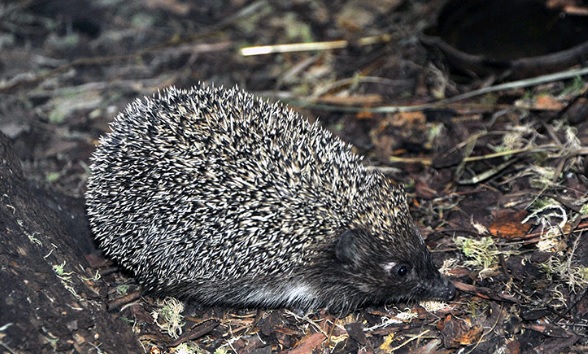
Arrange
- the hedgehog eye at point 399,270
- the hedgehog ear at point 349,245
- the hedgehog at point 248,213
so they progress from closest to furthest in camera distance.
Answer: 1. the hedgehog at point 248,213
2. the hedgehog ear at point 349,245
3. the hedgehog eye at point 399,270

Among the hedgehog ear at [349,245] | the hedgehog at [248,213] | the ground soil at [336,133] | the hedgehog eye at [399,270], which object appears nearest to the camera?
the ground soil at [336,133]

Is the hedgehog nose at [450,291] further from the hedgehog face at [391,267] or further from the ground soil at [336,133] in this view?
the ground soil at [336,133]

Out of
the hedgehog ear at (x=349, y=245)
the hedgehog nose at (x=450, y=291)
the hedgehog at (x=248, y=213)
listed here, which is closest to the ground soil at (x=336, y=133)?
the hedgehog nose at (x=450, y=291)

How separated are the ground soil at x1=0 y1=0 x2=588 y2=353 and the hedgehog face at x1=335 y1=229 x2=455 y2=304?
8.9 inches

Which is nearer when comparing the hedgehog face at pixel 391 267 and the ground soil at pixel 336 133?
the ground soil at pixel 336 133

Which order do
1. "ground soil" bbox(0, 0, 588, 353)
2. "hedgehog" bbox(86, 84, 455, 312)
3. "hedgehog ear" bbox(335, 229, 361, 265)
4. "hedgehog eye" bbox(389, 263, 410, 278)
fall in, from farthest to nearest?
"hedgehog eye" bbox(389, 263, 410, 278)
"hedgehog ear" bbox(335, 229, 361, 265)
"hedgehog" bbox(86, 84, 455, 312)
"ground soil" bbox(0, 0, 588, 353)

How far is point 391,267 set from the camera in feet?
21.7

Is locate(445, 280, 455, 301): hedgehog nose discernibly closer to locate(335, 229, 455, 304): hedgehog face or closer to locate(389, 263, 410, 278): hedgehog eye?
locate(335, 229, 455, 304): hedgehog face

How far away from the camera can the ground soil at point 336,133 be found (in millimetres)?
6191

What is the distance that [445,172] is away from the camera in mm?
8234

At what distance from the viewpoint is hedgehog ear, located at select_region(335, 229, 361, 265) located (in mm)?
6508

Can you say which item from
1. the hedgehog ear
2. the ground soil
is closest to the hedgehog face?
the hedgehog ear

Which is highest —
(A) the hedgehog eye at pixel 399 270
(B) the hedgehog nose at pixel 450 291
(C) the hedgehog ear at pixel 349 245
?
(C) the hedgehog ear at pixel 349 245

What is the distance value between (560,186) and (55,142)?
6112mm
